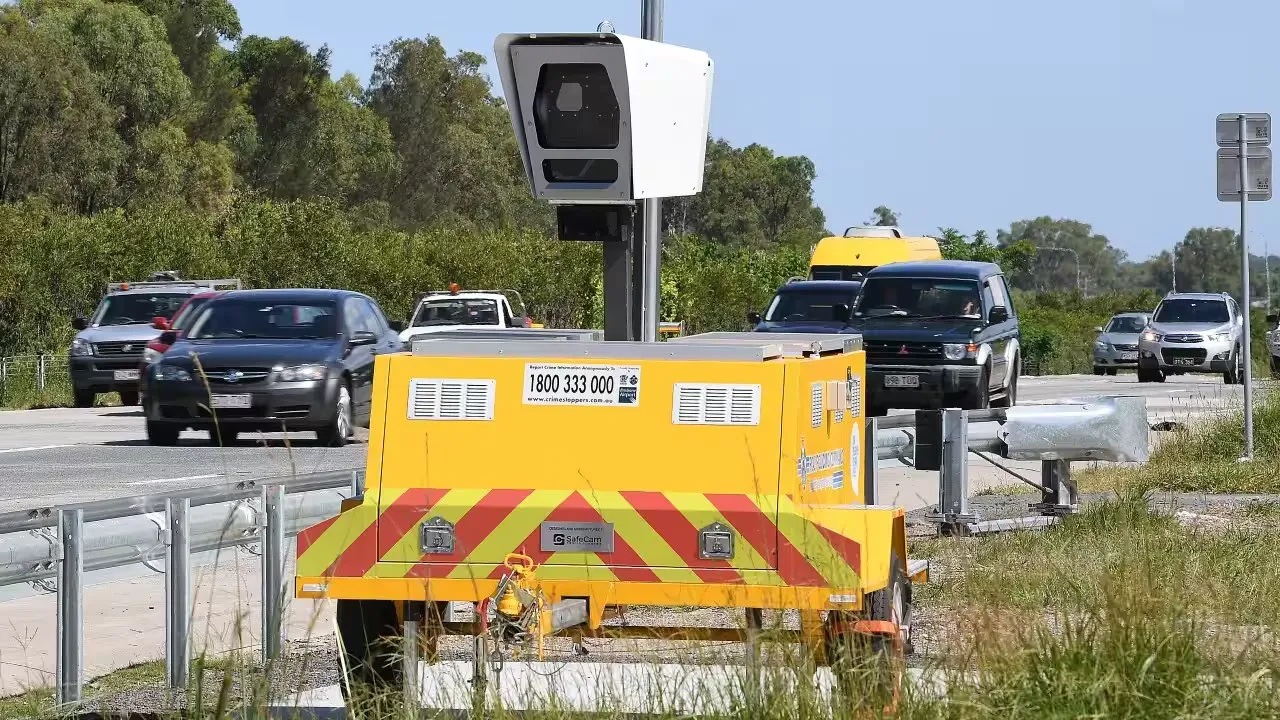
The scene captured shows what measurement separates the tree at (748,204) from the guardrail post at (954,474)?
117137mm

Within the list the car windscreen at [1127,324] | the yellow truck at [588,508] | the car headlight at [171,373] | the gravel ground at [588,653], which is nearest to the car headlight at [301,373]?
the car headlight at [171,373]

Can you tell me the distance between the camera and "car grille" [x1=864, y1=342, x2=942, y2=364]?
24047mm

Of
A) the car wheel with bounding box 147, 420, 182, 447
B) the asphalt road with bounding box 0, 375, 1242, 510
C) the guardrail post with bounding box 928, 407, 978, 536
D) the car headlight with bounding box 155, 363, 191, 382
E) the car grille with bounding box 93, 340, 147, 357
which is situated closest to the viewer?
the guardrail post with bounding box 928, 407, 978, 536

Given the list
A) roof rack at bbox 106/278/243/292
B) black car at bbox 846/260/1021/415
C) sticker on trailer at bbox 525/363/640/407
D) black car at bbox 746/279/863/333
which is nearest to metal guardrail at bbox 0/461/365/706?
sticker on trailer at bbox 525/363/640/407

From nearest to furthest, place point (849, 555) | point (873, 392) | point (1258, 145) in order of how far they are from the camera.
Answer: point (849, 555) → point (1258, 145) → point (873, 392)

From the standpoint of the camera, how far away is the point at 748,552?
21.1ft

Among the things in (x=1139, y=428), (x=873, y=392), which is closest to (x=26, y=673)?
(x=1139, y=428)

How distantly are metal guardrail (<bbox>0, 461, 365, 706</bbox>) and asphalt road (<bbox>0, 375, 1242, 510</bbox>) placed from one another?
404 centimetres

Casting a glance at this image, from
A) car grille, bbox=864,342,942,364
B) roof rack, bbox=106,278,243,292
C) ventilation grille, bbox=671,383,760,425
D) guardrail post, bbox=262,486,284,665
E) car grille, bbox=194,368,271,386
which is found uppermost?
roof rack, bbox=106,278,243,292

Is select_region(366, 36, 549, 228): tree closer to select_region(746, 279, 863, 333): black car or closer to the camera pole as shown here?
select_region(746, 279, 863, 333): black car

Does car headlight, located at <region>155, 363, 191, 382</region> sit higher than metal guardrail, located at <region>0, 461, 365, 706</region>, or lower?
higher

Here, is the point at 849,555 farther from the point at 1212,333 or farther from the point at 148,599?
the point at 1212,333

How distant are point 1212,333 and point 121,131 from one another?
43171 millimetres

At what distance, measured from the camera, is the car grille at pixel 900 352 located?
78.9 ft
